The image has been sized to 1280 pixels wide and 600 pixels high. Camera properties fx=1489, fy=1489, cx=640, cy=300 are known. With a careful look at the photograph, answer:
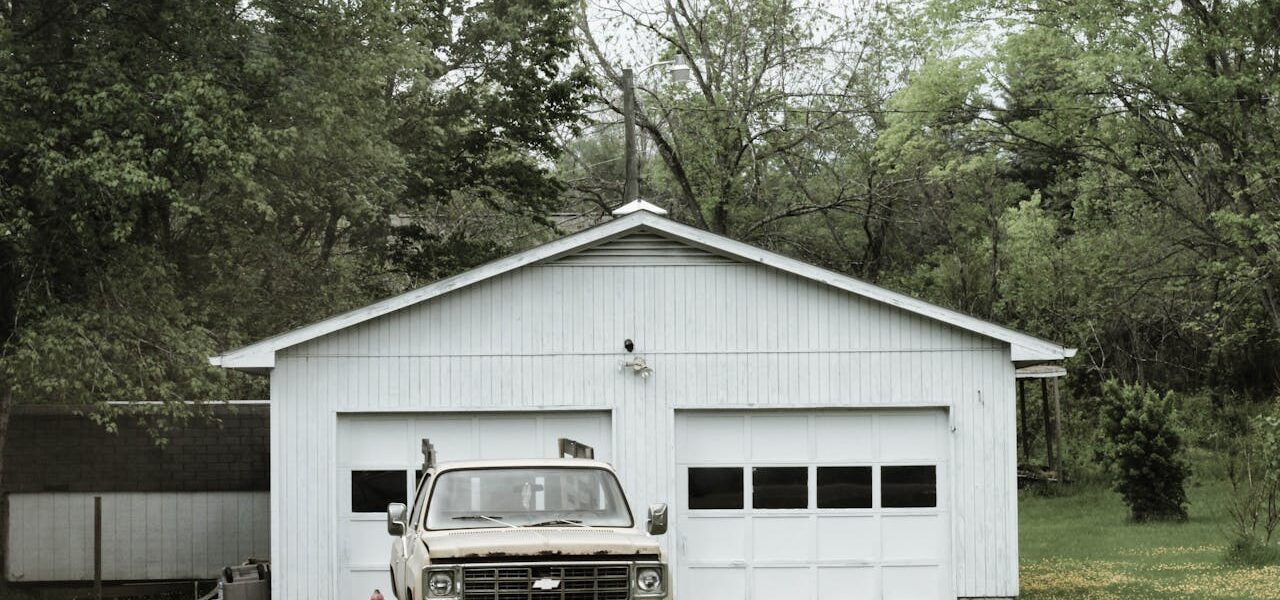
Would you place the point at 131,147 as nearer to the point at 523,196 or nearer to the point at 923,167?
the point at 523,196

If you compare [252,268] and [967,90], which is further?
[967,90]

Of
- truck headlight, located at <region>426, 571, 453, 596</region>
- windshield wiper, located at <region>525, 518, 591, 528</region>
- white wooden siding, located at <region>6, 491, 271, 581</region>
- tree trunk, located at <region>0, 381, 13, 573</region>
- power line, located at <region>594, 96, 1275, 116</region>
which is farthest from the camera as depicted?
power line, located at <region>594, 96, 1275, 116</region>

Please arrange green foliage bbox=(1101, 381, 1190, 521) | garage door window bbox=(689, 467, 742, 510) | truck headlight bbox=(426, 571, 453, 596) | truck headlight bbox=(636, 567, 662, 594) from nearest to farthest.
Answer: truck headlight bbox=(426, 571, 453, 596)
truck headlight bbox=(636, 567, 662, 594)
garage door window bbox=(689, 467, 742, 510)
green foliage bbox=(1101, 381, 1190, 521)

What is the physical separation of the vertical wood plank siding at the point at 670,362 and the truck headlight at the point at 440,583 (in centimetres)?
663

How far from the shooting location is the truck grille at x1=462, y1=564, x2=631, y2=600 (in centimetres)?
1074

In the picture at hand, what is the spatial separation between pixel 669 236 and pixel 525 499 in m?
6.13

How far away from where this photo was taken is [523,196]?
33.2m

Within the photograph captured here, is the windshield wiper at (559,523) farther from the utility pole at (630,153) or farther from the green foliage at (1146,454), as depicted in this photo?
the green foliage at (1146,454)

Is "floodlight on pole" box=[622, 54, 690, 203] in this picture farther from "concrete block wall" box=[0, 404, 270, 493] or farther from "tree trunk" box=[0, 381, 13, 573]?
"tree trunk" box=[0, 381, 13, 573]

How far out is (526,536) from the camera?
1107cm

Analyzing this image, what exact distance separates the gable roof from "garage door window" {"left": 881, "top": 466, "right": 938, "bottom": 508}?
1.73 meters

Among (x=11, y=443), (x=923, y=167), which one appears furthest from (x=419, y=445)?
(x=923, y=167)

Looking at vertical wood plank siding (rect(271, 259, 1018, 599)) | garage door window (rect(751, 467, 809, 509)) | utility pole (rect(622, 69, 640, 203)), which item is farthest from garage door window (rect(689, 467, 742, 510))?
utility pole (rect(622, 69, 640, 203))

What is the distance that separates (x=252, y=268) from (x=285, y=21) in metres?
6.46
